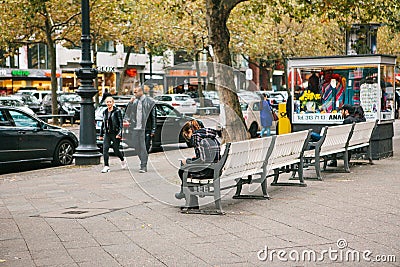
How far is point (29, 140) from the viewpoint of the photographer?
1614 centimetres

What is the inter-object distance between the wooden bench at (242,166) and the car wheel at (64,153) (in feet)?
21.9

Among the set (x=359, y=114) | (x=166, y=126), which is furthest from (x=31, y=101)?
(x=359, y=114)

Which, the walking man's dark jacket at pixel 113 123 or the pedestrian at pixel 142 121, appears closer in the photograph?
the pedestrian at pixel 142 121

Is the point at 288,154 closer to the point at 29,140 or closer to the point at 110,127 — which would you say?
the point at 110,127

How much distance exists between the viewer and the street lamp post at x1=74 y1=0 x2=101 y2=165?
53.5 feet

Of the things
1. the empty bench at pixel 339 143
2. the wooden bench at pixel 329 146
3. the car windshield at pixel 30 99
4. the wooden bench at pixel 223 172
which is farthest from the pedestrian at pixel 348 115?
the car windshield at pixel 30 99

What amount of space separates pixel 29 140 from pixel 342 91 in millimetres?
7709

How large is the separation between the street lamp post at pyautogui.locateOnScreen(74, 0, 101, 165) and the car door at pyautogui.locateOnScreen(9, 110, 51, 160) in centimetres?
77

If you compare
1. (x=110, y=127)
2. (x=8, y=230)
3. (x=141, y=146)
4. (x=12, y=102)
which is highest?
(x=110, y=127)

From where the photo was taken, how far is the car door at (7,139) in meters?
15.5

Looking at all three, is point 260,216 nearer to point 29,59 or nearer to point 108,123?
point 108,123

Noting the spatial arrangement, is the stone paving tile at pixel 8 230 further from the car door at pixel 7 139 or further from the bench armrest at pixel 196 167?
the car door at pixel 7 139

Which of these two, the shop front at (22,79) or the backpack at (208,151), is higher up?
the shop front at (22,79)

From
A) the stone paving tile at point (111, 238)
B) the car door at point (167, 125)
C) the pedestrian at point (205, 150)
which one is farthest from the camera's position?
the car door at point (167, 125)
